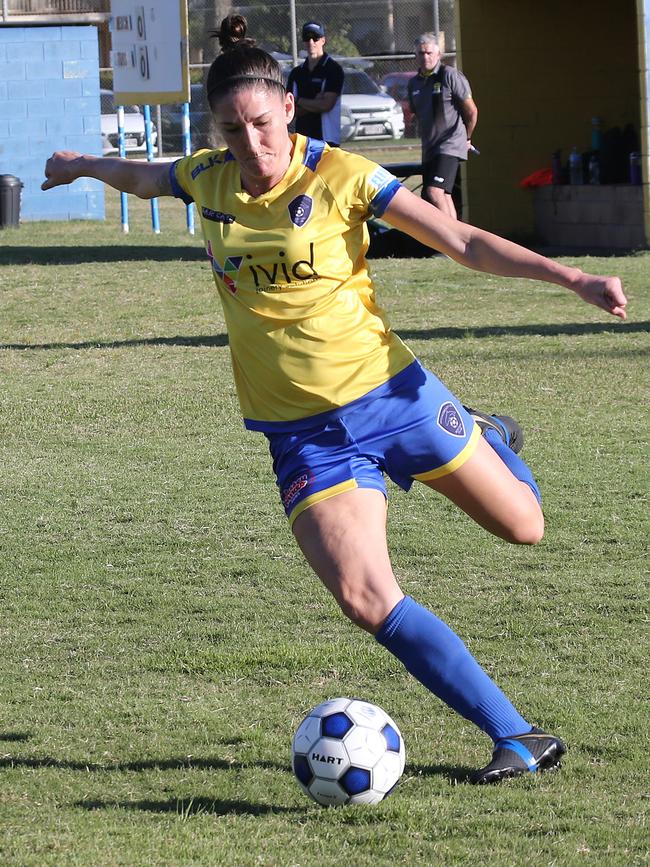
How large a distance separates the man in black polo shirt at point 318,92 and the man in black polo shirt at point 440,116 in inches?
34.8

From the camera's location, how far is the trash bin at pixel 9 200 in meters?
20.4

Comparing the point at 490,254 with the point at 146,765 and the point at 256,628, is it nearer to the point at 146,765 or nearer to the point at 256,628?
the point at 146,765

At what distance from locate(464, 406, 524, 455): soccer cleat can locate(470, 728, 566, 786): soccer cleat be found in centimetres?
132

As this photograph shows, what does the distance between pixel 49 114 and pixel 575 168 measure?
31.3 feet

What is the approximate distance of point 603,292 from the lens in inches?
139

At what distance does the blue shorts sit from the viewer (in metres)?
3.82

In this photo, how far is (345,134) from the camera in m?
30.2

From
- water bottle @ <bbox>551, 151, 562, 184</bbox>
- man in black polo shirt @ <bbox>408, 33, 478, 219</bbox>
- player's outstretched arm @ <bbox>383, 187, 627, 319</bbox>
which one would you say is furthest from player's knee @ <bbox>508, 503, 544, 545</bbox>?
water bottle @ <bbox>551, 151, 562, 184</bbox>

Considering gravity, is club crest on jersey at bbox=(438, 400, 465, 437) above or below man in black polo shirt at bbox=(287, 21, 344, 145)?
below

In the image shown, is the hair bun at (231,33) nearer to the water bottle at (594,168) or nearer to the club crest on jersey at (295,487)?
the club crest on jersey at (295,487)

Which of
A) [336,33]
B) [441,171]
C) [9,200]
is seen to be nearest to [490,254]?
[441,171]

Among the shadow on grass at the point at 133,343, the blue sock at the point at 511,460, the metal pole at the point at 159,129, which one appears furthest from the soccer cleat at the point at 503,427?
the metal pole at the point at 159,129

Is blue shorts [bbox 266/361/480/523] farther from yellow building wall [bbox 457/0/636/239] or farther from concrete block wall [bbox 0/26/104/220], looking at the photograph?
concrete block wall [bbox 0/26/104/220]

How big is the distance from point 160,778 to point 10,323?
A: 9.02 meters
